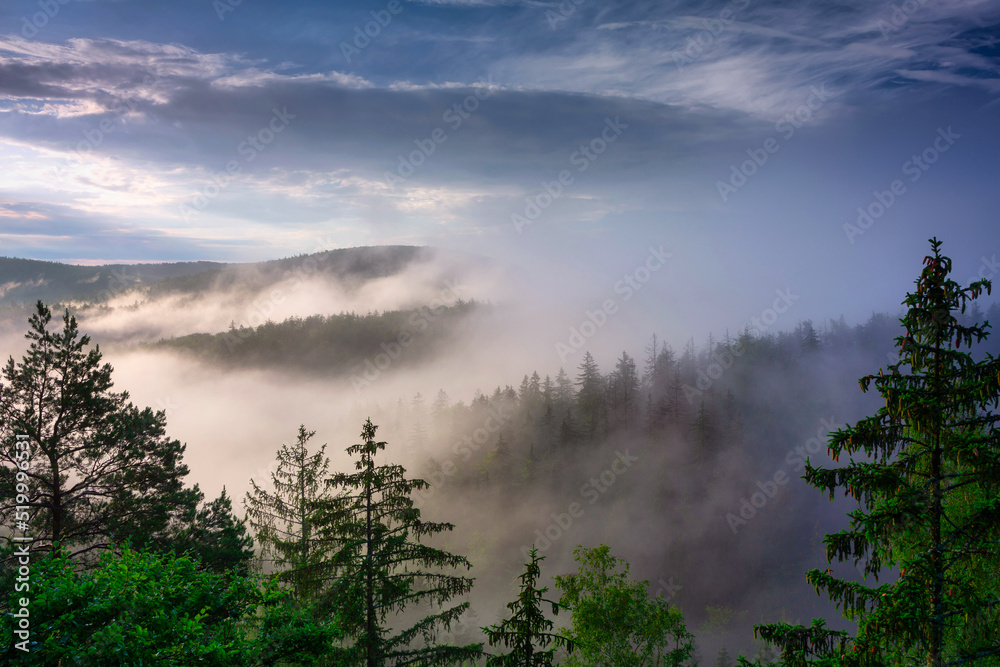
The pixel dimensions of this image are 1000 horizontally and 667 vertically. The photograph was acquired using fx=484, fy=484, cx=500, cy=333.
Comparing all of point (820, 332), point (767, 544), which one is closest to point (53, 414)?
point (767, 544)

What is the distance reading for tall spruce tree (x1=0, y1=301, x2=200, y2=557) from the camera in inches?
560

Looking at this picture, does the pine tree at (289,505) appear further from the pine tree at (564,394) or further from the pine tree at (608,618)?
the pine tree at (564,394)

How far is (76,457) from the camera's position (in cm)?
1520

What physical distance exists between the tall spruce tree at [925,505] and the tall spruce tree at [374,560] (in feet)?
31.3

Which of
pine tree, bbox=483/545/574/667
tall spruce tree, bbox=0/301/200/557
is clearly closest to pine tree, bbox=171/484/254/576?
tall spruce tree, bbox=0/301/200/557

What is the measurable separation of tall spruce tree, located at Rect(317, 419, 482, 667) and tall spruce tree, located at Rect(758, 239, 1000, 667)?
954 centimetres

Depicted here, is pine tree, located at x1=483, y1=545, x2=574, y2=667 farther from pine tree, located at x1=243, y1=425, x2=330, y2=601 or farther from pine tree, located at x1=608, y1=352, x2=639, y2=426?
pine tree, located at x1=608, y1=352, x2=639, y2=426

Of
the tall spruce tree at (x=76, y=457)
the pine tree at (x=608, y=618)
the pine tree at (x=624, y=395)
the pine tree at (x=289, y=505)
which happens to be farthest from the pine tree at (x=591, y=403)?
the tall spruce tree at (x=76, y=457)

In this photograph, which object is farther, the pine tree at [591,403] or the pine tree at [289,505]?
the pine tree at [591,403]

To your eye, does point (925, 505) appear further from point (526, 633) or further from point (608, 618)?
point (608, 618)

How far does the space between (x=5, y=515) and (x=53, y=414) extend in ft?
9.63

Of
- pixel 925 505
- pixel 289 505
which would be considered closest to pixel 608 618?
pixel 925 505

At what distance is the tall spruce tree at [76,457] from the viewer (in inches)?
560

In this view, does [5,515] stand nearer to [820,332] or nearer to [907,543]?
[907,543]
